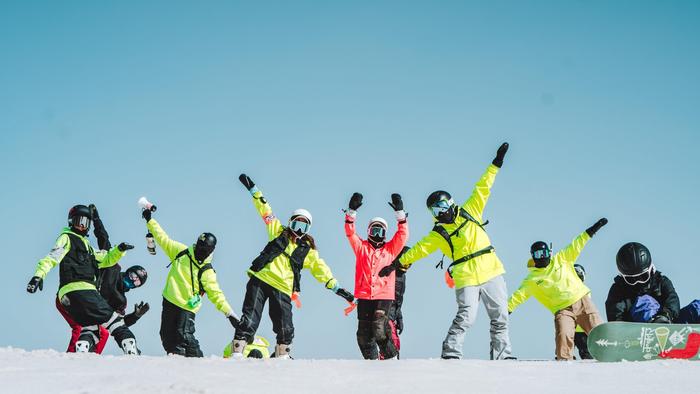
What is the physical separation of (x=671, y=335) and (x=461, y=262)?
258cm

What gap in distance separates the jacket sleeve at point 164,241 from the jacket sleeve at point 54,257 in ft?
5.04

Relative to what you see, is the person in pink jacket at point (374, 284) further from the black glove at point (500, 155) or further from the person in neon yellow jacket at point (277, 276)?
the black glove at point (500, 155)

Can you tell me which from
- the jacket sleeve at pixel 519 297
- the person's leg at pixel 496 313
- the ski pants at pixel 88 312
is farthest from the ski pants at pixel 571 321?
the ski pants at pixel 88 312

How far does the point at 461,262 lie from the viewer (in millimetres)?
9016

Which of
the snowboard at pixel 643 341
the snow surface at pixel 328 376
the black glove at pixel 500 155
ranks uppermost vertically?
the black glove at pixel 500 155

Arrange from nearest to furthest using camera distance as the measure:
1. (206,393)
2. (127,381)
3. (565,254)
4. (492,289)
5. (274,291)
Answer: (206,393) < (127,381) < (492,289) < (274,291) < (565,254)

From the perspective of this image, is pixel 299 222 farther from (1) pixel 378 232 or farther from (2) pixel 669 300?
(2) pixel 669 300

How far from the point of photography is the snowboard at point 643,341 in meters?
7.96

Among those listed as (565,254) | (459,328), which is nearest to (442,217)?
(459,328)

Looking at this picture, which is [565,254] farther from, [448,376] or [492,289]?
[448,376]

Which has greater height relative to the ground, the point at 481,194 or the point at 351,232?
the point at 481,194

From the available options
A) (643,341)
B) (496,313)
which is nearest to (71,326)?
(496,313)

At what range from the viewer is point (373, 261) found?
10625 mm

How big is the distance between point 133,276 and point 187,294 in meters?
2.38
